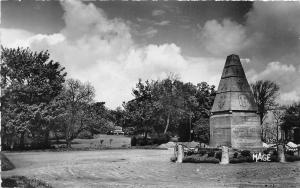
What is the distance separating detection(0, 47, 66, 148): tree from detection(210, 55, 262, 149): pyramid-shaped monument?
78.9 ft

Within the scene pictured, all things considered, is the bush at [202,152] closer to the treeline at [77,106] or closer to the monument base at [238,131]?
the monument base at [238,131]

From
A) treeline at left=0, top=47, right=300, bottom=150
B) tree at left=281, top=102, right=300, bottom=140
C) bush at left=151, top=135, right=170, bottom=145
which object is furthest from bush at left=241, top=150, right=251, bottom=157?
tree at left=281, top=102, right=300, bottom=140

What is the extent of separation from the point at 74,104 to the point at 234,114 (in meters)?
29.8

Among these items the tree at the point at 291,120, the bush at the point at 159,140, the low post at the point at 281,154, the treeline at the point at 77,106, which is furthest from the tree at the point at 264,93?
the low post at the point at 281,154

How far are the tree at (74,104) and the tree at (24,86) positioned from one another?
2636mm

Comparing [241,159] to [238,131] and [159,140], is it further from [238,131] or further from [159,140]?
[159,140]

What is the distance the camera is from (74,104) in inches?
1896

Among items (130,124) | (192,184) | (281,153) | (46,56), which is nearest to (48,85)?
(46,56)

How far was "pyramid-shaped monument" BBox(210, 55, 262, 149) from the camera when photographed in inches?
928

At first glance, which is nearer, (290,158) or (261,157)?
(261,157)

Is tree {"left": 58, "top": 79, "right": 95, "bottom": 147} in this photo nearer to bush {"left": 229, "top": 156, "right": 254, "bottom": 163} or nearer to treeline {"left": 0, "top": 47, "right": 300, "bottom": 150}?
treeline {"left": 0, "top": 47, "right": 300, "bottom": 150}

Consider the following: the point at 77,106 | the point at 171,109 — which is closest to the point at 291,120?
the point at 171,109

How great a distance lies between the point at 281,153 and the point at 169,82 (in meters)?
42.3

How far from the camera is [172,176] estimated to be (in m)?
16.2
